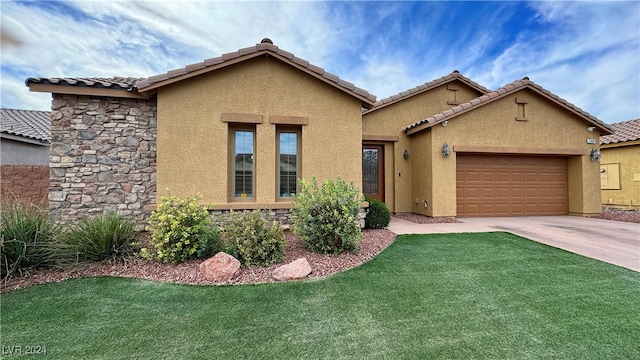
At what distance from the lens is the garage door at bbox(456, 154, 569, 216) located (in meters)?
10.8

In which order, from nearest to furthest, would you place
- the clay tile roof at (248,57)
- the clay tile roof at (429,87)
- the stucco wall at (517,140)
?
the clay tile roof at (248,57), the stucco wall at (517,140), the clay tile roof at (429,87)

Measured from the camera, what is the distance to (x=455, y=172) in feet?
33.8

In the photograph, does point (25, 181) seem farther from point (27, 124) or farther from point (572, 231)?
point (572, 231)

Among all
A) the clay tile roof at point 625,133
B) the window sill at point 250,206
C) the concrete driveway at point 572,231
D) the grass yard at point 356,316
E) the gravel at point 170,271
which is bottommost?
the grass yard at point 356,316

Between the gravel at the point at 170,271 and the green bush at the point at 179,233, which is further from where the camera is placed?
the green bush at the point at 179,233

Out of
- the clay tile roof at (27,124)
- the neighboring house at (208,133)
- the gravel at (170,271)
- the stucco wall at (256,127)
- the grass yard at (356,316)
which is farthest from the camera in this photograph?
the clay tile roof at (27,124)

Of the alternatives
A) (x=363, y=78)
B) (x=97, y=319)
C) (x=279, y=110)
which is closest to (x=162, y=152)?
(x=279, y=110)

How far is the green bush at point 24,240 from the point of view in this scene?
14.7ft

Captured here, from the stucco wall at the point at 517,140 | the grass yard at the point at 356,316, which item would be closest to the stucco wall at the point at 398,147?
the stucco wall at the point at 517,140

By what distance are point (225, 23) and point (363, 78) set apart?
1167 centimetres

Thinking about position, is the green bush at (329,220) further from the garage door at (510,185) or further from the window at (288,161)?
the garage door at (510,185)


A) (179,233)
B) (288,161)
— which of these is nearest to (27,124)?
(288,161)

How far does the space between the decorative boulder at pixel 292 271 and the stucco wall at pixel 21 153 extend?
1616cm

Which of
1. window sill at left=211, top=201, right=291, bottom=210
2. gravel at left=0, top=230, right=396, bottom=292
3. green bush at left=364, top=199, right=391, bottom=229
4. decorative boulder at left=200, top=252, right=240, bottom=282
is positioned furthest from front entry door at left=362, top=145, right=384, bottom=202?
decorative boulder at left=200, top=252, right=240, bottom=282
